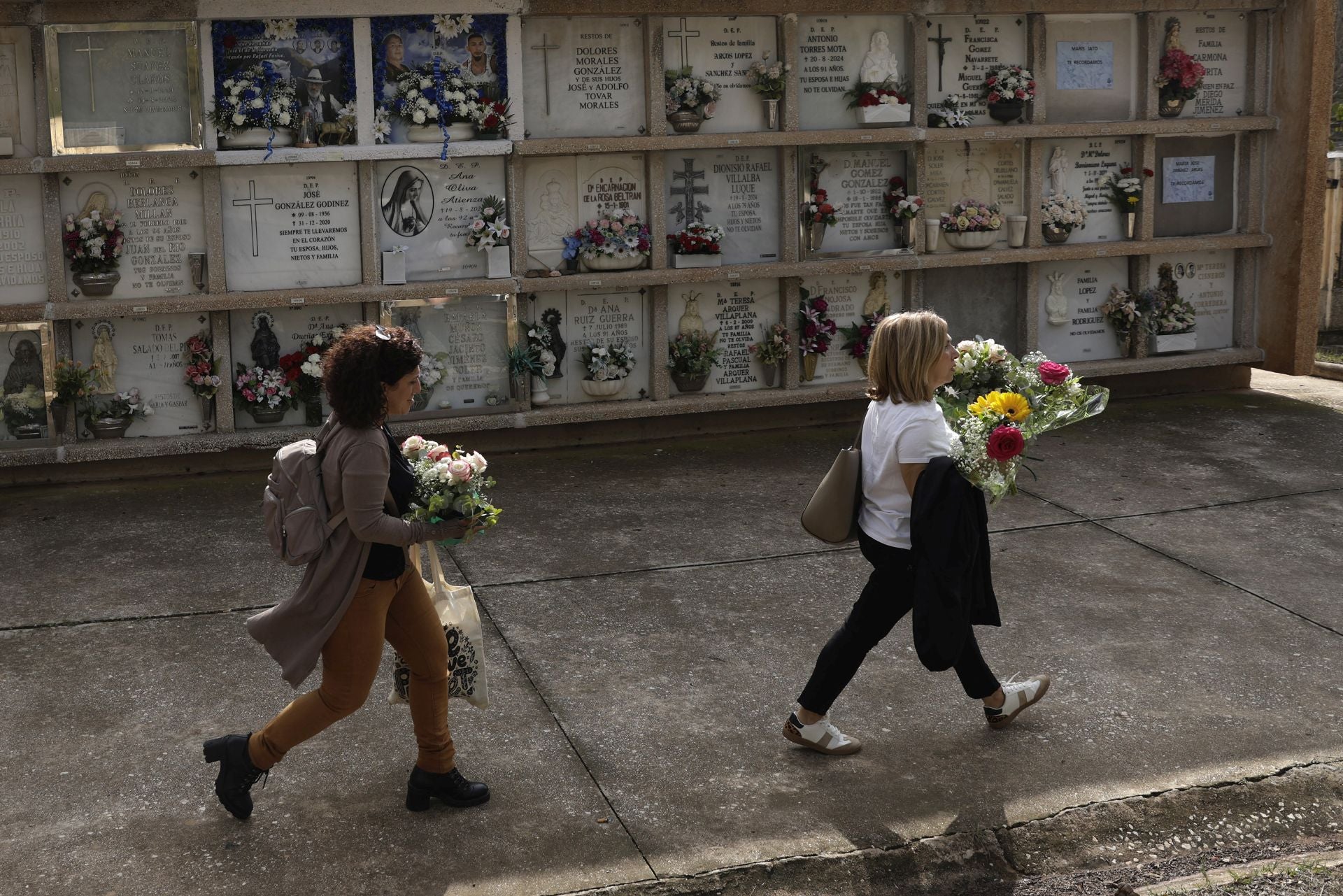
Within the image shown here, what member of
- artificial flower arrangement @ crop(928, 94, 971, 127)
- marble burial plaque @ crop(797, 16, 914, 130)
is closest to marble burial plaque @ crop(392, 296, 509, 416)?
marble burial plaque @ crop(797, 16, 914, 130)

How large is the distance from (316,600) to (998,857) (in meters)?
1.85

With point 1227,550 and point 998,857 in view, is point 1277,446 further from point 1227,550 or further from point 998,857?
point 998,857

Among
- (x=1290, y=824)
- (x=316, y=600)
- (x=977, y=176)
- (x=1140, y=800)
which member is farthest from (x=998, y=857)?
(x=977, y=176)

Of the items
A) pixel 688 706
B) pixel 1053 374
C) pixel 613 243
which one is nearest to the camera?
pixel 1053 374

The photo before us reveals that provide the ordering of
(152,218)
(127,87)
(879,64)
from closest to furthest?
(127,87)
(152,218)
(879,64)

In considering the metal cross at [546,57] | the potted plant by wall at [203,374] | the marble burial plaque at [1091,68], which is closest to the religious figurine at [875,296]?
the marble burial plaque at [1091,68]

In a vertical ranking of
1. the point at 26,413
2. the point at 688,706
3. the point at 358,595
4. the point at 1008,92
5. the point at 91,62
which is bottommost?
the point at 688,706

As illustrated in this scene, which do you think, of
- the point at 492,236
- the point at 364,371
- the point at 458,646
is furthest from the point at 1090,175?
the point at 364,371

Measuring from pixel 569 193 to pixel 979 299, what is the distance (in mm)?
2558

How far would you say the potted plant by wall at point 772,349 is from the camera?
27.1 ft

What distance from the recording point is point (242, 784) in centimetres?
385

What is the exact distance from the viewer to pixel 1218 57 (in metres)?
9.09

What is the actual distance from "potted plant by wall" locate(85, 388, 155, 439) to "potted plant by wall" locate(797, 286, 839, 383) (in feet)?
11.6

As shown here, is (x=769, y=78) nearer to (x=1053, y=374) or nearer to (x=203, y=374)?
(x=203, y=374)
